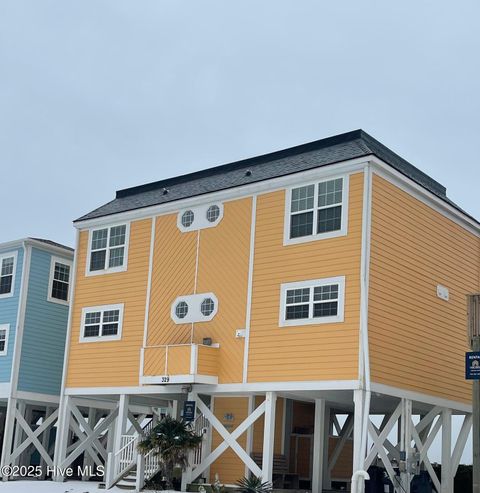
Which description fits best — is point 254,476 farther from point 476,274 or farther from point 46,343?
point 46,343

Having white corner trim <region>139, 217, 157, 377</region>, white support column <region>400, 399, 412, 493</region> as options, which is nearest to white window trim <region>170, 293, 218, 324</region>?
white corner trim <region>139, 217, 157, 377</region>

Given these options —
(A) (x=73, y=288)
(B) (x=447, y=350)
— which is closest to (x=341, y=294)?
(B) (x=447, y=350)

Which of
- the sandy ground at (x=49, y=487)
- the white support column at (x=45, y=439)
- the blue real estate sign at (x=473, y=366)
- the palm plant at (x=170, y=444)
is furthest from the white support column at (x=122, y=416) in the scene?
the blue real estate sign at (x=473, y=366)

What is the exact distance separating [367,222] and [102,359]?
34.6ft

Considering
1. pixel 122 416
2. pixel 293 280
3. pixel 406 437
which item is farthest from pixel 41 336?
pixel 406 437

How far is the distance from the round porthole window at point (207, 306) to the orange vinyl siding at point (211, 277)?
269 millimetres

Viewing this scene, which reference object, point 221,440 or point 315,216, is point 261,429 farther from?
point 315,216

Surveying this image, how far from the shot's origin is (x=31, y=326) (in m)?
32.3

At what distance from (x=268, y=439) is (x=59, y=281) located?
13910 millimetres

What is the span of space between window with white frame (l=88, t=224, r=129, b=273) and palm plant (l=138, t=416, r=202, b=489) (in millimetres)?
6085

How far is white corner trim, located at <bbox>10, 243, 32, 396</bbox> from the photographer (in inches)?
1242

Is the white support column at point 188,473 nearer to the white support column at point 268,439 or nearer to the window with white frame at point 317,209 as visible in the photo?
the white support column at point 268,439

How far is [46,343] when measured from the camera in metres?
32.8

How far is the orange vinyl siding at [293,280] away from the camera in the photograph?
21.8m
